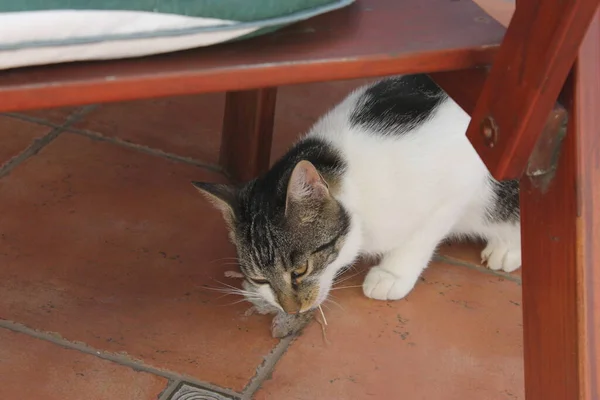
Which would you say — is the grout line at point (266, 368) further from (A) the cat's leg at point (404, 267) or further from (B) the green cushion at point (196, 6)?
(B) the green cushion at point (196, 6)

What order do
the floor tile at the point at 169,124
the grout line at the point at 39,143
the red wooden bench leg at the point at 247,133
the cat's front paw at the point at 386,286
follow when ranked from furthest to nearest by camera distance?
the floor tile at the point at 169,124 → the grout line at the point at 39,143 → the red wooden bench leg at the point at 247,133 → the cat's front paw at the point at 386,286

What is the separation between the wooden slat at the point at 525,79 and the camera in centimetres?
69

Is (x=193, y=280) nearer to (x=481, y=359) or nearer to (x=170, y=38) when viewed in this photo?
(x=481, y=359)

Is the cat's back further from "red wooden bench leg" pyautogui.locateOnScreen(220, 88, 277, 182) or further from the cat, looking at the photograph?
"red wooden bench leg" pyautogui.locateOnScreen(220, 88, 277, 182)

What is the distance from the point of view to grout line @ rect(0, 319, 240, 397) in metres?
1.21

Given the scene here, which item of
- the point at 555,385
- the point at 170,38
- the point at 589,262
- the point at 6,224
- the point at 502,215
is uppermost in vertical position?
the point at 170,38

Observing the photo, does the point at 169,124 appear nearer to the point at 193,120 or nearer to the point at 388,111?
the point at 193,120

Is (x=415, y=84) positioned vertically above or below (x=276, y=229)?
above

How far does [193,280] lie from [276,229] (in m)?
0.25

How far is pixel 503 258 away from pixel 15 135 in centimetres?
110

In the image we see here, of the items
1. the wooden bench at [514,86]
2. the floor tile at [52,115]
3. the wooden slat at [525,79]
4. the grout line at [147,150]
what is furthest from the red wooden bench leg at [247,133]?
the wooden slat at [525,79]

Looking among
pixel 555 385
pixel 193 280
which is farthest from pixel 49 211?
pixel 555 385

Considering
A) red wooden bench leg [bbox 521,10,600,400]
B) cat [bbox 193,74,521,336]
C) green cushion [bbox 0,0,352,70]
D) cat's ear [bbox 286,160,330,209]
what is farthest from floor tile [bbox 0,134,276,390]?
green cushion [bbox 0,0,352,70]

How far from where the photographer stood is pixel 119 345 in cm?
127
